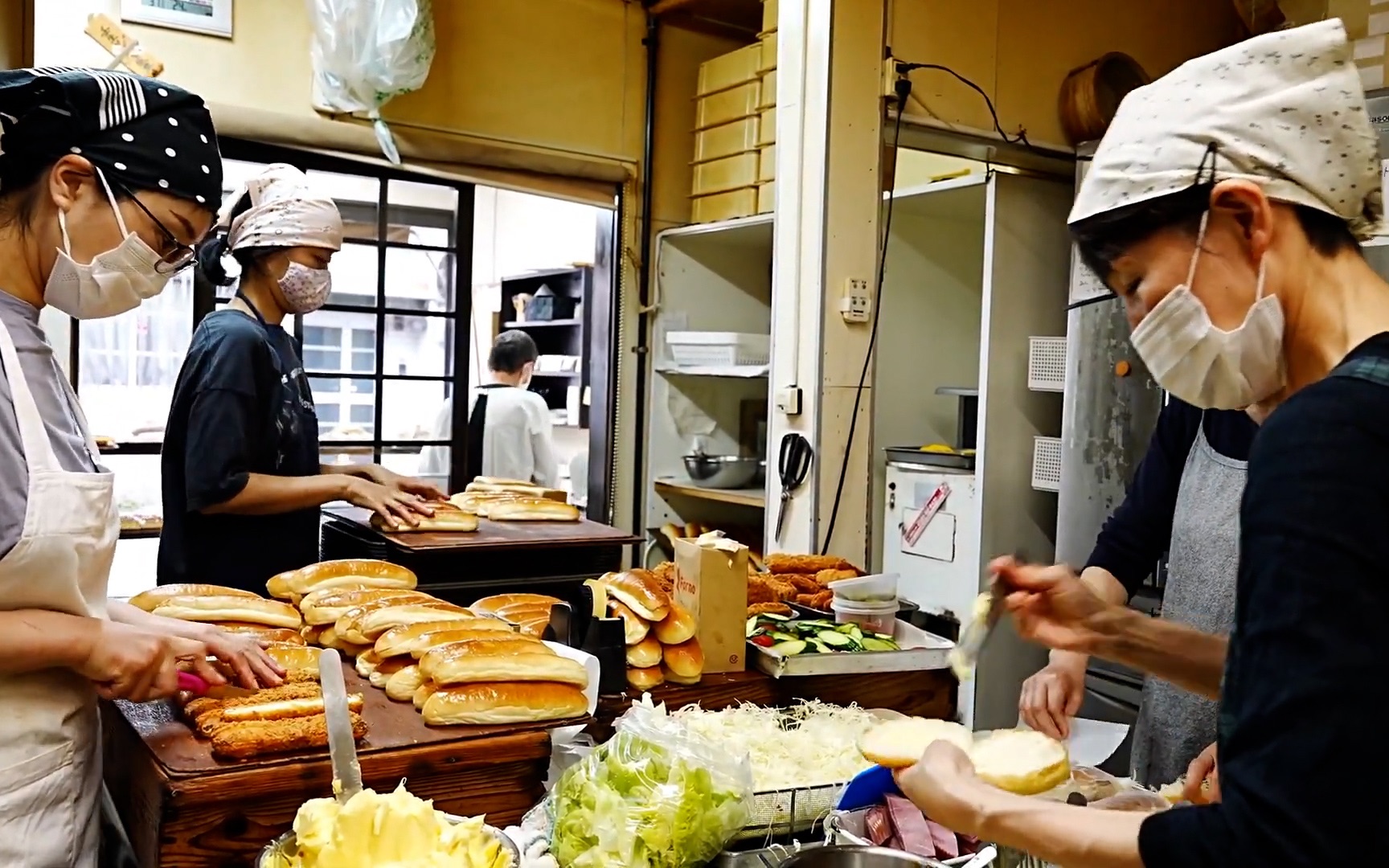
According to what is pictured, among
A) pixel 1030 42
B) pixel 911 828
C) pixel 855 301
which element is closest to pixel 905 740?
pixel 911 828

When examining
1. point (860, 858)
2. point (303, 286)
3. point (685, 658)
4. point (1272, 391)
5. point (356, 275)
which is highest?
point (356, 275)

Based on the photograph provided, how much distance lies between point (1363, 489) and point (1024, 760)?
620 mm

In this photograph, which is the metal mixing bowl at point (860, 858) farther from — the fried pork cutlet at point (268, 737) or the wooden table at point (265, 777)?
the fried pork cutlet at point (268, 737)

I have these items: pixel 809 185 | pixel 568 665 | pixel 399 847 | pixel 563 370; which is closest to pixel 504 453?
pixel 563 370

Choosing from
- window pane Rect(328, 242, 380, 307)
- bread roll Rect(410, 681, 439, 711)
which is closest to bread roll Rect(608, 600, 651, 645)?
bread roll Rect(410, 681, 439, 711)

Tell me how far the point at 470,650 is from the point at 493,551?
4.79ft

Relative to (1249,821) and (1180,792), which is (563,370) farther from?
(1249,821)

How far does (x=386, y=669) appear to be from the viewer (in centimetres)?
189

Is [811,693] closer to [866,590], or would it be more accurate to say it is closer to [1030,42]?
[866,590]

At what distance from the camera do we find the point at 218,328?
2756mm

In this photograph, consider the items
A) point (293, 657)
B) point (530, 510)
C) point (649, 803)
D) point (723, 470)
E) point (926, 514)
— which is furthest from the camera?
point (723, 470)

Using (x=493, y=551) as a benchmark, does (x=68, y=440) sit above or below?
above

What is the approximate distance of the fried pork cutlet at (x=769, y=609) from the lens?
7.77 feet

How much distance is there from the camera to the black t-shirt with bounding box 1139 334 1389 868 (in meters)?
0.81
